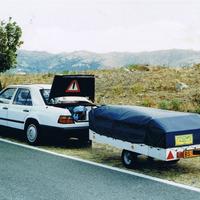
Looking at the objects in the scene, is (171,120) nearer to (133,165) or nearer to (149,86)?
(133,165)

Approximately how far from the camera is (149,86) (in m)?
25.5

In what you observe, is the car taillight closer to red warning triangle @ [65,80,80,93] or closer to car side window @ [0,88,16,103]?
red warning triangle @ [65,80,80,93]

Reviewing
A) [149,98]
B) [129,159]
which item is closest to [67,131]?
[129,159]

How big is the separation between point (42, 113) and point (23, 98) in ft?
3.74

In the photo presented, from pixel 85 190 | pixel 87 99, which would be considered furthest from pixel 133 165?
pixel 87 99

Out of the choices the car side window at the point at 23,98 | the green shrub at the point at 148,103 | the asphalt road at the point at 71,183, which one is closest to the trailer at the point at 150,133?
the asphalt road at the point at 71,183

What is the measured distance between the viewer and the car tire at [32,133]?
39.7 ft

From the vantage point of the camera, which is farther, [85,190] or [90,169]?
[90,169]

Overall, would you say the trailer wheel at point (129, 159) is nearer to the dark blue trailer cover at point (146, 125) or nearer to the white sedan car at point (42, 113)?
the dark blue trailer cover at point (146, 125)

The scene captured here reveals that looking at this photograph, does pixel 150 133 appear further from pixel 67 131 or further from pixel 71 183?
pixel 67 131

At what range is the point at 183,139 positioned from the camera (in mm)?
8828

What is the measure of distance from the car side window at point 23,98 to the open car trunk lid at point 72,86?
3.07 feet

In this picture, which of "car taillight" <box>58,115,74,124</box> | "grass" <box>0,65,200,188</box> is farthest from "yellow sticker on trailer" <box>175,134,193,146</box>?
"car taillight" <box>58,115,74,124</box>

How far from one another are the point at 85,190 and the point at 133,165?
2.02 m
